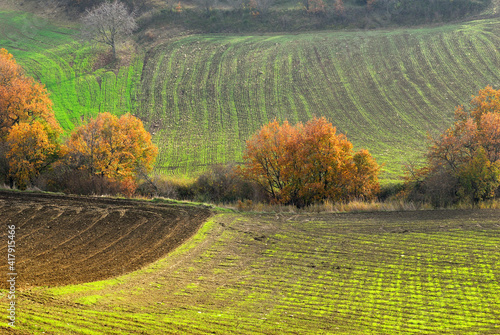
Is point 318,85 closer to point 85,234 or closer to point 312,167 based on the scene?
point 312,167

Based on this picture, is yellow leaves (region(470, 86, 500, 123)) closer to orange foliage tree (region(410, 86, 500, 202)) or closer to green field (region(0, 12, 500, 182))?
orange foliage tree (region(410, 86, 500, 202))

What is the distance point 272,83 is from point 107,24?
104ft

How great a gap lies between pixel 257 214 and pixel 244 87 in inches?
1592

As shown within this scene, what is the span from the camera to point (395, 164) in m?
48.3

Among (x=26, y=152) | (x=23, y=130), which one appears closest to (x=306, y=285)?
(x=26, y=152)

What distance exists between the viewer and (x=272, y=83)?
70.5 metres

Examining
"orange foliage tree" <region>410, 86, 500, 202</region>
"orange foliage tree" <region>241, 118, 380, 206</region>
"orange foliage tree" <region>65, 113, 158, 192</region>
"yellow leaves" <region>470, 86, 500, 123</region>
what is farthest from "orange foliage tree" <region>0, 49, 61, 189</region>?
"yellow leaves" <region>470, 86, 500, 123</region>

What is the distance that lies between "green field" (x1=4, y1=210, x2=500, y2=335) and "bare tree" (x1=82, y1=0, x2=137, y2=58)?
5829 cm

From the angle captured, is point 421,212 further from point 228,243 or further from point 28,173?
point 28,173

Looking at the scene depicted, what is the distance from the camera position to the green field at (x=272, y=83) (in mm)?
57969

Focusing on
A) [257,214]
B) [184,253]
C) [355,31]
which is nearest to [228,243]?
[184,253]

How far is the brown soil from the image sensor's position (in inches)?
899

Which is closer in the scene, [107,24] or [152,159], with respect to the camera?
[152,159]

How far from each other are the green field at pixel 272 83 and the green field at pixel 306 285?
21.9m
